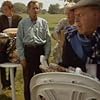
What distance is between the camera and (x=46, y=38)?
568cm

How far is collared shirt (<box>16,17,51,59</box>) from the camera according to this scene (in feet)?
17.8

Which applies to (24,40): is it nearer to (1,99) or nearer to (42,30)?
(42,30)

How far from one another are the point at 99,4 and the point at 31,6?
310 centimetres

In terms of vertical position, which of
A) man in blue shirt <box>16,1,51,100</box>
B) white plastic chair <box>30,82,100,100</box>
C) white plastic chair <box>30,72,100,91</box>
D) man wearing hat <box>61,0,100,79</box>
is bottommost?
man in blue shirt <box>16,1,51,100</box>

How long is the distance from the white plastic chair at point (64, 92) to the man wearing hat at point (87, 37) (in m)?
0.25

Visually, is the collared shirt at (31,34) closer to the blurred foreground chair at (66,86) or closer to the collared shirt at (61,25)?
the collared shirt at (61,25)

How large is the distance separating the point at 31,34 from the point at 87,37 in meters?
2.99

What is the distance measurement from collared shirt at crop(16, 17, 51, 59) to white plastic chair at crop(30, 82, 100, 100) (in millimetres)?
3117

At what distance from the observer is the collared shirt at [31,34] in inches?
214

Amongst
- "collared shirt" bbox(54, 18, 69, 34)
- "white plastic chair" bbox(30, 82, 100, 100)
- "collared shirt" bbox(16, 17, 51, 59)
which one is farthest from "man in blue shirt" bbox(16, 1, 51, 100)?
"white plastic chair" bbox(30, 82, 100, 100)

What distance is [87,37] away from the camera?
8.09 ft

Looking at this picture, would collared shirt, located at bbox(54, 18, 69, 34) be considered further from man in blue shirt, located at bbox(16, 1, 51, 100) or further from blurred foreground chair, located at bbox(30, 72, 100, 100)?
blurred foreground chair, located at bbox(30, 72, 100, 100)

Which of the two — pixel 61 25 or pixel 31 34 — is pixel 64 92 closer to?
pixel 31 34

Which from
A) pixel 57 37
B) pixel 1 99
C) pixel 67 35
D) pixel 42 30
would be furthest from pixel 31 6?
pixel 67 35
